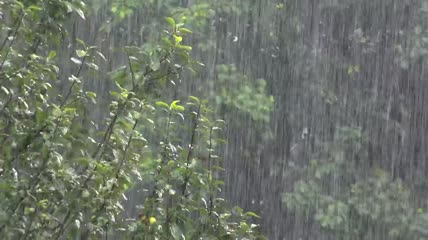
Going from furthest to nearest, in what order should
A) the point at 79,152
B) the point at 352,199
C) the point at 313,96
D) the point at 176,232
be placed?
the point at 313,96 < the point at 352,199 < the point at 176,232 < the point at 79,152

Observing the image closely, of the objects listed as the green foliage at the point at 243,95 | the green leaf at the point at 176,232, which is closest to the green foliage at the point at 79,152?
the green leaf at the point at 176,232

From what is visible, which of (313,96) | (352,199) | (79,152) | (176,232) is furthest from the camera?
(313,96)

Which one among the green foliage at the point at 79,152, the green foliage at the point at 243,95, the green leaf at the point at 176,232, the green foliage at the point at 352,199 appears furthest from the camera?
the green foliage at the point at 243,95

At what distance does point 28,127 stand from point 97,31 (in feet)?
18.5

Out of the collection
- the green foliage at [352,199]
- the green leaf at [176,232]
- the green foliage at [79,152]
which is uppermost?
the green foliage at [79,152]

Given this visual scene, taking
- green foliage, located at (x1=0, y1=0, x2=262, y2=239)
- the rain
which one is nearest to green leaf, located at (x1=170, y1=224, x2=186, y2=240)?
green foliage, located at (x1=0, y1=0, x2=262, y2=239)

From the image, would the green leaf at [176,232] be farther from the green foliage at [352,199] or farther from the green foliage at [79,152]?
the green foliage at [352,199]

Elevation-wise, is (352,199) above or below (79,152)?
below

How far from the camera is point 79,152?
308 cm

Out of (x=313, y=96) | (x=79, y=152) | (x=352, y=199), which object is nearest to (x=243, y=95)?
(x=313, y=96)

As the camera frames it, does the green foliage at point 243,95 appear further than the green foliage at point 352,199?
Yes

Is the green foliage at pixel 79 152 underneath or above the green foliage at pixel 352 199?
above

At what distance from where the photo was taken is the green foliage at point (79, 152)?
2926mm

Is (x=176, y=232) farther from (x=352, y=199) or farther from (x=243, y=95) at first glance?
(x=352, y=199)
